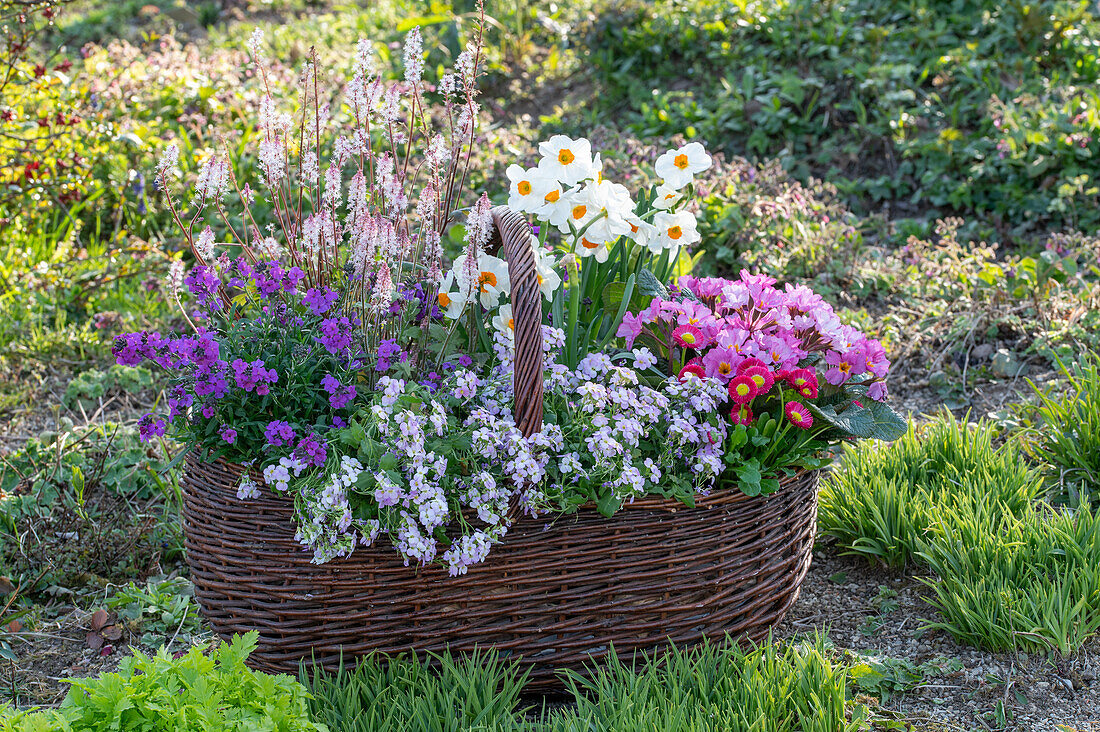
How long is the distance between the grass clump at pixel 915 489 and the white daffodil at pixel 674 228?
29.9 inches

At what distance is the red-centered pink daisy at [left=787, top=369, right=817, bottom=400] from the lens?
1.87 metres

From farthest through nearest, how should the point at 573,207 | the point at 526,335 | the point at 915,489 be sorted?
the point at 915,489 < the point at 573,207 < the point at 526,335

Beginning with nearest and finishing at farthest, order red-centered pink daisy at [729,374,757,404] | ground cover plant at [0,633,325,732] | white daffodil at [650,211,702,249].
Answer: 1. ground cover plant at [0,633,325,732]
2. red-centered pink daisy at [729,374,757,404]
3. white daffodil at [650,211,702,249]

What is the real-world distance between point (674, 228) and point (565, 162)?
312mm

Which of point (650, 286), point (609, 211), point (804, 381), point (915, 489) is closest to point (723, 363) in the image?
point (804, 381)

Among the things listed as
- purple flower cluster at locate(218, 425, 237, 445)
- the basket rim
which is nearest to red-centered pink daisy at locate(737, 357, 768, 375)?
the basket rim

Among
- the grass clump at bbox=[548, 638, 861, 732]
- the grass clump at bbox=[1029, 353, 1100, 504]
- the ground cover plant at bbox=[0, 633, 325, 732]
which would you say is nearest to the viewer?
the ground cover plant at bbox=[0, 633, 325, 732]

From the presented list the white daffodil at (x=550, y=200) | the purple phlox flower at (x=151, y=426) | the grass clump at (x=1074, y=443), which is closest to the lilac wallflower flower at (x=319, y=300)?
the purple phlox flower at (x=151, y=426)

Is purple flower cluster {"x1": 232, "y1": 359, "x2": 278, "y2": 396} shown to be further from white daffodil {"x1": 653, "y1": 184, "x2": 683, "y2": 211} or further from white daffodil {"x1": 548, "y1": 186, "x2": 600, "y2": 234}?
white daffodil {"x1": 653, "y1": 184, "x2": 683, "y2": 211}

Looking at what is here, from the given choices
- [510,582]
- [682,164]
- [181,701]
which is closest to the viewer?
[181,701]

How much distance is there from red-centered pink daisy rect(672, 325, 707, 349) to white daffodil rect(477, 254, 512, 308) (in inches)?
15.3

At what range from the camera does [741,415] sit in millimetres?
1860

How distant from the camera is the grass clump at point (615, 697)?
Result: 5.23 feet

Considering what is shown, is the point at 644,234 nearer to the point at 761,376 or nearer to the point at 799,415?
the point at 761,376
